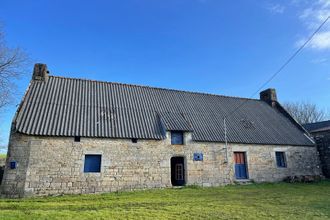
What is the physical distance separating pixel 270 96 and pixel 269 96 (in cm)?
11

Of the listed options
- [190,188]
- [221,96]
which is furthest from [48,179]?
[221,96]

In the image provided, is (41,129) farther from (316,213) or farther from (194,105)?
(316,213)

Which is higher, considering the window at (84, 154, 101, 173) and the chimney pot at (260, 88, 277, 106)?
the chimney pot at (260, 88, 277, 106)

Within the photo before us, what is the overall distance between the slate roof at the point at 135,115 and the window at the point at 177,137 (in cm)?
37

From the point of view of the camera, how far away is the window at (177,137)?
14492 millimetres

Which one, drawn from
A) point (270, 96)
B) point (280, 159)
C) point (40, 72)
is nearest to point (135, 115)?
point (40, 72)

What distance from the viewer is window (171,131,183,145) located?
14492 millimetres

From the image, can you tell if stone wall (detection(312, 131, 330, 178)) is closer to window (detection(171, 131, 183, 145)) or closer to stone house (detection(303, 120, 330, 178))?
stone house (detection(303, 120, 330, 178))

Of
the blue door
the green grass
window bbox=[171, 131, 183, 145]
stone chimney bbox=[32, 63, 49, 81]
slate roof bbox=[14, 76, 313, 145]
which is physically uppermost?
stone chimney bbox=[32, 63, 49, 81]

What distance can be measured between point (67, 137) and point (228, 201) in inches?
316

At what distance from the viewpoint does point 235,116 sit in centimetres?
1844

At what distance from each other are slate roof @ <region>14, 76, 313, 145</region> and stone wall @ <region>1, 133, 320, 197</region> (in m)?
0.52

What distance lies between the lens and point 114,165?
12.7 meters

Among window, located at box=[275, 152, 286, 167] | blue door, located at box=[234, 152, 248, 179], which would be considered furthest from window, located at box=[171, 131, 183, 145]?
window, located at box=[275, 152, 286, 167]
